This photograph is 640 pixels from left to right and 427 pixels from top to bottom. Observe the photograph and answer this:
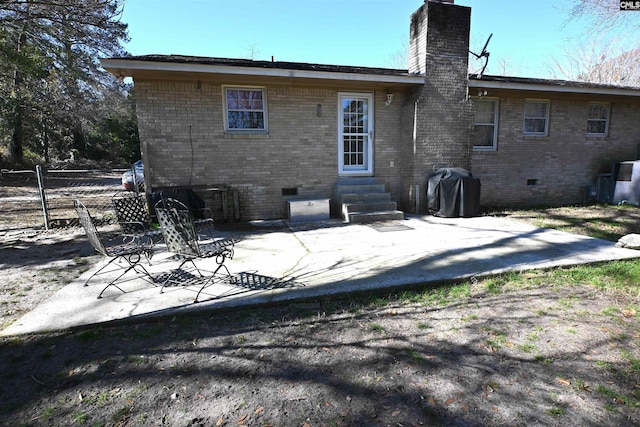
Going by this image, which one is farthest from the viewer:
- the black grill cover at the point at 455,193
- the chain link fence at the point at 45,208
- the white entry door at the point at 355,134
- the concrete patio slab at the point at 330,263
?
the white entry door at the point at 355,134

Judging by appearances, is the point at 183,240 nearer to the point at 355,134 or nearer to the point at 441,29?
the point at 355,134

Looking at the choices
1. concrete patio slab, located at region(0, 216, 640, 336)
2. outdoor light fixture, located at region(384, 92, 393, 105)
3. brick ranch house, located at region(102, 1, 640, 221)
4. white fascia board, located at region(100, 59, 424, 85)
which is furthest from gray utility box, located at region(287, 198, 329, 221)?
outdoor light fixture, located at region(384, 92, 393, 105)

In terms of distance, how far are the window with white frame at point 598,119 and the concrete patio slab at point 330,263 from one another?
21.6ft

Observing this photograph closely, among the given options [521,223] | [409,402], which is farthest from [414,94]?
[409,402]

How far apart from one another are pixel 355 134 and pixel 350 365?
288 inches

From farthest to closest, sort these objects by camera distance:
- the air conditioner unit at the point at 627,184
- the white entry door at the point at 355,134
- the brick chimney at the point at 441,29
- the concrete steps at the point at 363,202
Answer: the air conditioner unit at the point at 627,184 → the white entry door at the point at 355,134 → the brick chimney at the point at 441,29 → the concrete steps at the point at 363,202

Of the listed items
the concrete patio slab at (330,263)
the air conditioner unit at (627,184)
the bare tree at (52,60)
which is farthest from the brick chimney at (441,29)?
the bare tree at (52,60)

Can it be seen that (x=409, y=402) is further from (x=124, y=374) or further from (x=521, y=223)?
(x=521, y=223)

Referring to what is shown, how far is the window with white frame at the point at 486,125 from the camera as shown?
9.89 meters

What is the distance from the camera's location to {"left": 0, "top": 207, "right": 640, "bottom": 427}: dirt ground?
2.03m

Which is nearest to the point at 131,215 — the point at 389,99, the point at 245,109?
the point at 245,109

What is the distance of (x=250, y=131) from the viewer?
8172 millimetres

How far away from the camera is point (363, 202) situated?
8289 mm

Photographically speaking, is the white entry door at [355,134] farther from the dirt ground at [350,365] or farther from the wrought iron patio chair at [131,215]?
the dirt ground at [350,365]
